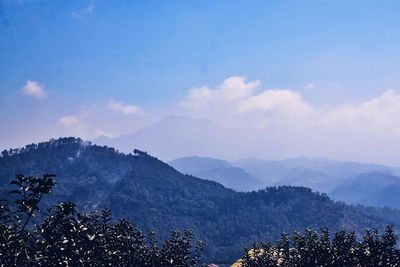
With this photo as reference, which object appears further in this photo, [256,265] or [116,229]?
[256,265]

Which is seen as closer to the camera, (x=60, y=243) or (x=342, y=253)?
(x=60, y=243)

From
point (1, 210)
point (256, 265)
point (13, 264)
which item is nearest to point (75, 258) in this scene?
point (13, 264)

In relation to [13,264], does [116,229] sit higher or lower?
higher

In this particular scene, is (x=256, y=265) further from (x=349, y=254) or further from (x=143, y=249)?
(x=143, y=249)

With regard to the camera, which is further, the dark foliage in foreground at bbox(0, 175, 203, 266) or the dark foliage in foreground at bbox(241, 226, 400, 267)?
the dark foliage in foreground at bbox(241, 226, 400, 267)

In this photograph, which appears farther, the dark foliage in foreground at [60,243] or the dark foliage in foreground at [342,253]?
the dark foliage in foreground at [342,253]

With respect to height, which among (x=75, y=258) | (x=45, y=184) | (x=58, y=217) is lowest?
(x=75, y=258)

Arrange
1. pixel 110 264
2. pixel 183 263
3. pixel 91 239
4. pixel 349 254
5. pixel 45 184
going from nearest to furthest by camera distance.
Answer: pixel 45 184, pixel 91 239, pixel 110 264, pixel 183 263, pixel 349 254

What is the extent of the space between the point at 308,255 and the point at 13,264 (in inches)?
1233

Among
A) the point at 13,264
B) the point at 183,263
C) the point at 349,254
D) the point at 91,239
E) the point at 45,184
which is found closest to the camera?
the point at 45,184

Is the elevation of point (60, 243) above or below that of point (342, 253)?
above

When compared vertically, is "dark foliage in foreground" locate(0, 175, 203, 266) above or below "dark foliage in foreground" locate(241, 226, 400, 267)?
above

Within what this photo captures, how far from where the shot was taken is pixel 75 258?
30.4 meters

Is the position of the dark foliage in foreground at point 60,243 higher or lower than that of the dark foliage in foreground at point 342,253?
higher
